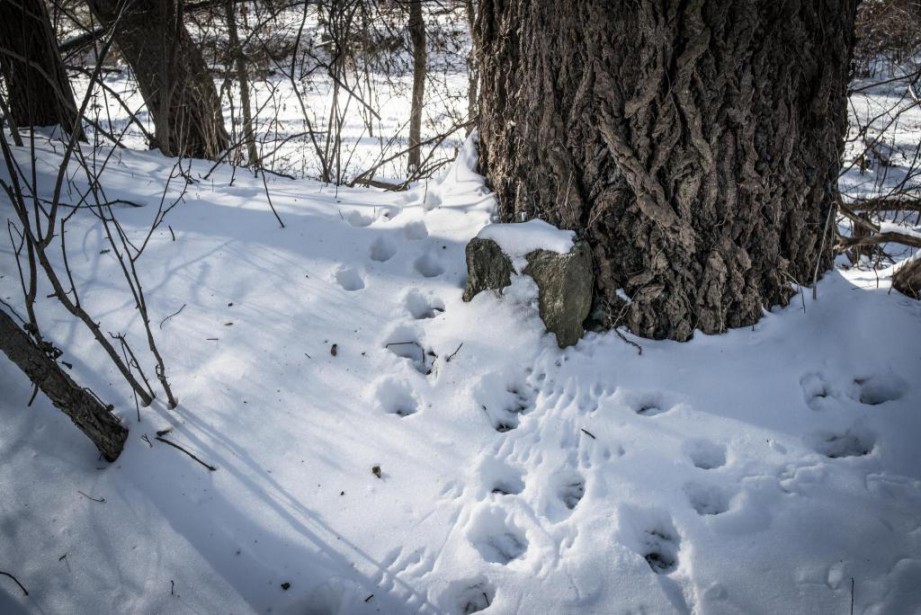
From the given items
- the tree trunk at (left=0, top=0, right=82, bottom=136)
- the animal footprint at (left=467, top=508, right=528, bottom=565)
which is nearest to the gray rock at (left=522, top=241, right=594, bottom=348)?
the animal footprint at (left=467, top=508, right=528, bottom=565)

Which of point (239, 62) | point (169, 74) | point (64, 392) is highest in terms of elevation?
point (239, 62)

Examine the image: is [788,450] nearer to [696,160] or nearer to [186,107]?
[696,160]

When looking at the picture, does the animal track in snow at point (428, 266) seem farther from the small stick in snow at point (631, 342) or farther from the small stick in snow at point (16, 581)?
the small stick in snow at point (16, 581)

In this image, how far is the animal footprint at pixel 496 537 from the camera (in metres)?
1.45

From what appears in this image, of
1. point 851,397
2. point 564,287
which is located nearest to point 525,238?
point 564,287

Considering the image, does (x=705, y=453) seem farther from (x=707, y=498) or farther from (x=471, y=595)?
(x=471, y=595)

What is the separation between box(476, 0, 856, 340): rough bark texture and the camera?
1621mm

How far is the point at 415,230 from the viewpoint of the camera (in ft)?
8.22

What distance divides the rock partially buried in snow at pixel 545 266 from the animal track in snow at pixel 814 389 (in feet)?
2.56

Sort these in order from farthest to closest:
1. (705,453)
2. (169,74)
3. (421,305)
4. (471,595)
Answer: (169,74)
(421,305)
(705,453)
(471,595)

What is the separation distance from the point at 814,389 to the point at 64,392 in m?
2.48

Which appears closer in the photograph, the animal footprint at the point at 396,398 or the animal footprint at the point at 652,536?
the animal footprint at the point at 652,536

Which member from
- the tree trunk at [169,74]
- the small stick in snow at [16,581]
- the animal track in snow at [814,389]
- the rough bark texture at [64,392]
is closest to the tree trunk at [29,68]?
the tree trunk at [169,74]

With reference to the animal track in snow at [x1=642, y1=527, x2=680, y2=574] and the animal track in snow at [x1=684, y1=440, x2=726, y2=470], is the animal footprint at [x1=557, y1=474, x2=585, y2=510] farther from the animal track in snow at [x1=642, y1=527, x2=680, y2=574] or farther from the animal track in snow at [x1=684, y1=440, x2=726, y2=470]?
the animal track in snow at [x1=684, y1=440, x2=726, y2=470]
